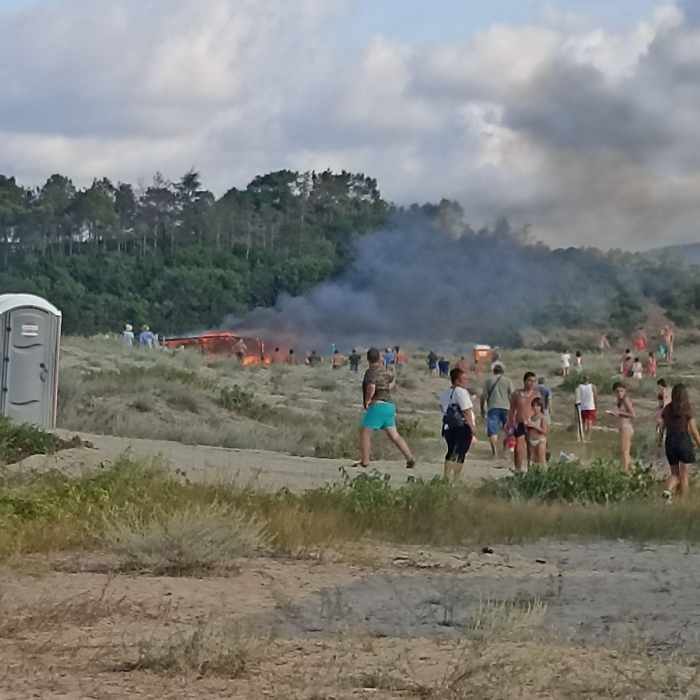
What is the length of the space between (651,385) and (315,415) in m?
17.6

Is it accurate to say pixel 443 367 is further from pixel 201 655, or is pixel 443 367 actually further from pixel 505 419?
pixel 201 655

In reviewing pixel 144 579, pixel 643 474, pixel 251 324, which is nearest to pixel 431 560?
pixel 144 579

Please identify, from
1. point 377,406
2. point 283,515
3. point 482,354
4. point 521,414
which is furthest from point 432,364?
point 283,515

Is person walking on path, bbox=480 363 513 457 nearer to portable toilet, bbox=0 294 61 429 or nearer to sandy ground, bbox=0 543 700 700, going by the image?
portable toilet, bbox=0 294 61 429

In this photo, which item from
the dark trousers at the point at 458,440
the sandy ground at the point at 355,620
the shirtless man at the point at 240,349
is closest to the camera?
the sandy ground at the point at 355,620

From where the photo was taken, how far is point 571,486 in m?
14.5

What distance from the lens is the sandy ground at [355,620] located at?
19.6ft

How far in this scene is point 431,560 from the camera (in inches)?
411

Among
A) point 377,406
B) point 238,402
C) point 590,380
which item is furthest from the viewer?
point 590,380

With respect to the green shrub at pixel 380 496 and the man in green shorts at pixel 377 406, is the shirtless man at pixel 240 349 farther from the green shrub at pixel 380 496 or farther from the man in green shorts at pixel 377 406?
the green shrub at pixel 380 496

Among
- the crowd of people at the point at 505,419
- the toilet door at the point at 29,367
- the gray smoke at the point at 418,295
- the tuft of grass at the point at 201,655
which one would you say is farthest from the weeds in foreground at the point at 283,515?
the gray smoke at the point at 418,295

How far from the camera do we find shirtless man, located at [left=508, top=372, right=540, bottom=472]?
1745 cm

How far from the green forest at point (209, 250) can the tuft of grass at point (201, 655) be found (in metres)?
43.4

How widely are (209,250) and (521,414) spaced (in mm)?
54854
